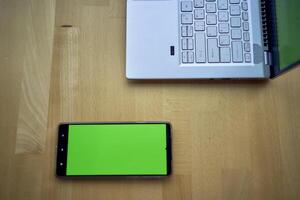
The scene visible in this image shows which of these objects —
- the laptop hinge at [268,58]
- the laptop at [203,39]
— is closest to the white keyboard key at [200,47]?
the laptop at [203,39]

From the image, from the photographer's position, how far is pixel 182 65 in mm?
526

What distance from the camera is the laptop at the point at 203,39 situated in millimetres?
521

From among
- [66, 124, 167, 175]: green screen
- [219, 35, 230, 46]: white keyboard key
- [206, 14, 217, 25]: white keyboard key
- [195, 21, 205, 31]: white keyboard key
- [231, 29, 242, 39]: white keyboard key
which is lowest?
[66, 124, 167, 175]: green screen

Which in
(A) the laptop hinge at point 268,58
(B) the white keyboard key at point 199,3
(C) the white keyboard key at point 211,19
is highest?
(B) the white keyboard key at point 199,3

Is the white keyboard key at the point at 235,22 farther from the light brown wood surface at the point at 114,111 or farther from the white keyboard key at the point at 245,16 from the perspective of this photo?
the light brown wood surface at the point at 114,111

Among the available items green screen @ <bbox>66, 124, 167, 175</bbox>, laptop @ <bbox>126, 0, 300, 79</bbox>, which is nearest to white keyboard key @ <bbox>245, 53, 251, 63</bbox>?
laptop @ <bbox>126, 0, 300, 79</bbox>

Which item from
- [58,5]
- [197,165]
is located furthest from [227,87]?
[58,5]

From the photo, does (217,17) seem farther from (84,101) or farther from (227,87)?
(84,101)

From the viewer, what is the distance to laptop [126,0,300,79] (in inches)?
20.5

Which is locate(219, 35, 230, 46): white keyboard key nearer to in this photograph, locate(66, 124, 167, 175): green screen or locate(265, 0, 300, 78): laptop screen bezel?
locate(265, 0, 300, 78): laptop screen bezel

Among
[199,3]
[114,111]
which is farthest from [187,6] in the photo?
[114,111]

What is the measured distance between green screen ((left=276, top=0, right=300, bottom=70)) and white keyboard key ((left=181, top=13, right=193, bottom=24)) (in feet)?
0.54

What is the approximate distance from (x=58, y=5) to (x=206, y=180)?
0.47 metres

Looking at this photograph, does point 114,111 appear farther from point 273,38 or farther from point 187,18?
point 273,38
